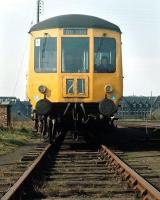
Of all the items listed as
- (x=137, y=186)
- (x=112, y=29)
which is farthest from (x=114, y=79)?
(x=137, y=186)

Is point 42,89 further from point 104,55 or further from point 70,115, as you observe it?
point 104,55

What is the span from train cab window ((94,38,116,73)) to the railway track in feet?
12.0

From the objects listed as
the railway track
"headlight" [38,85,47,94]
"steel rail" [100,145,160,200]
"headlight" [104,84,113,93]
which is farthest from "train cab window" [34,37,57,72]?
"steel rail" [100,145,160,200]

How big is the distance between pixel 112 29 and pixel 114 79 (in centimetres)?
149

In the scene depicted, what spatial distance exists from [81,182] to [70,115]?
21.9ft

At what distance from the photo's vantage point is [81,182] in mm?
7609

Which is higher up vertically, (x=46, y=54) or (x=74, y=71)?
(x=46, y=54)

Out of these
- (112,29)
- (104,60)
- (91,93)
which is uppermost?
(112,29)

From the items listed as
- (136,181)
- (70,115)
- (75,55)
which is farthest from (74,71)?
(136,181)

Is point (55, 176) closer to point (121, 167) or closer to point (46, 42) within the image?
point (121, 167)

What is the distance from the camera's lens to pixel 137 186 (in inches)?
280

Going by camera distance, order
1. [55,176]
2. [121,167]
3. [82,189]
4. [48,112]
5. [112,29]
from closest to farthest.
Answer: [82,189], [55,176], [121,167], [48,112], [112,29]

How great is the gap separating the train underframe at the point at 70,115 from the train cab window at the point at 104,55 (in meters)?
1.01

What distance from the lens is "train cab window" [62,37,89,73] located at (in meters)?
13.9
